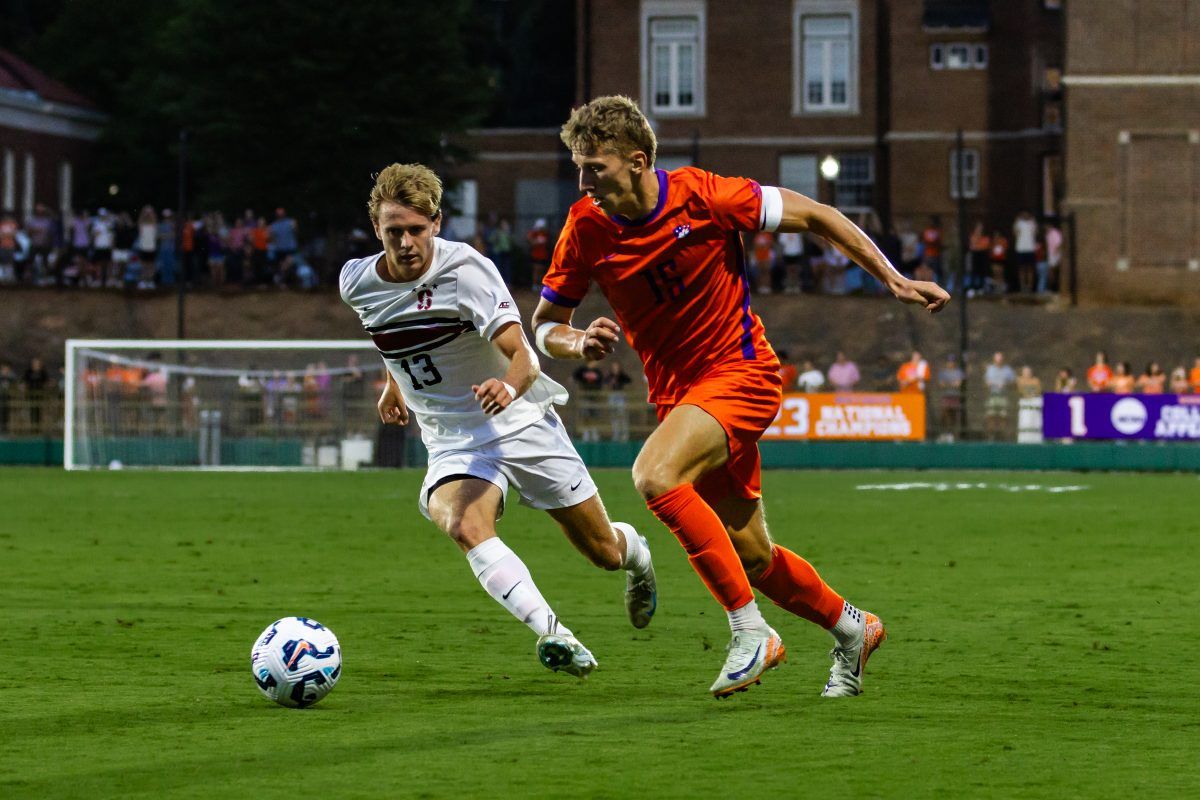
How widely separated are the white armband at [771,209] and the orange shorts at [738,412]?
0.59 meters

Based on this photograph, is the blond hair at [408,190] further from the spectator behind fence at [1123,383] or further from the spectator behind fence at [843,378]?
the spectator behind fence at [843,378]

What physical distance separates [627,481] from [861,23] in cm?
3125

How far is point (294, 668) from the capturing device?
8.66 metres

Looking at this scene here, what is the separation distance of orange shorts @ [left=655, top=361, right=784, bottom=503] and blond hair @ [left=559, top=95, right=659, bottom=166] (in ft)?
3.16

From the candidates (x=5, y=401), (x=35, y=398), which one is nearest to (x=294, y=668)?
(x=35, y=398)

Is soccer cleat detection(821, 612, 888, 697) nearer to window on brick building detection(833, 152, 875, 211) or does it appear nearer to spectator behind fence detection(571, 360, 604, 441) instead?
spectator behind fence detection(571, 360, 604, 441)

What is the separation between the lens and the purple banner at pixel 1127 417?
113 feet

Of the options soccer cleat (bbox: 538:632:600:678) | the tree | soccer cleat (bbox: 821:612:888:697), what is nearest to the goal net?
the tree

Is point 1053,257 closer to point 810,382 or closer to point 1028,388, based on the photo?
point 1028,388

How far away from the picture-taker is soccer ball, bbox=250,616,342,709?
8.65m

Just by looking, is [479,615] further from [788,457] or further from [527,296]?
[527,296]

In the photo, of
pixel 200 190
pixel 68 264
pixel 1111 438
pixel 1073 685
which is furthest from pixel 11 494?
pixel 200 190

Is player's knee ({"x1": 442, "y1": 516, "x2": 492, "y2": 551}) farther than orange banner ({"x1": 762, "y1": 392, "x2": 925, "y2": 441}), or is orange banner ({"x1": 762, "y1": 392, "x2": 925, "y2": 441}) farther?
orange banner ({"x1": 762, "y1": 392, "x2": 925, "y2": 441})

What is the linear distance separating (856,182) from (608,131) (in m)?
52.3
